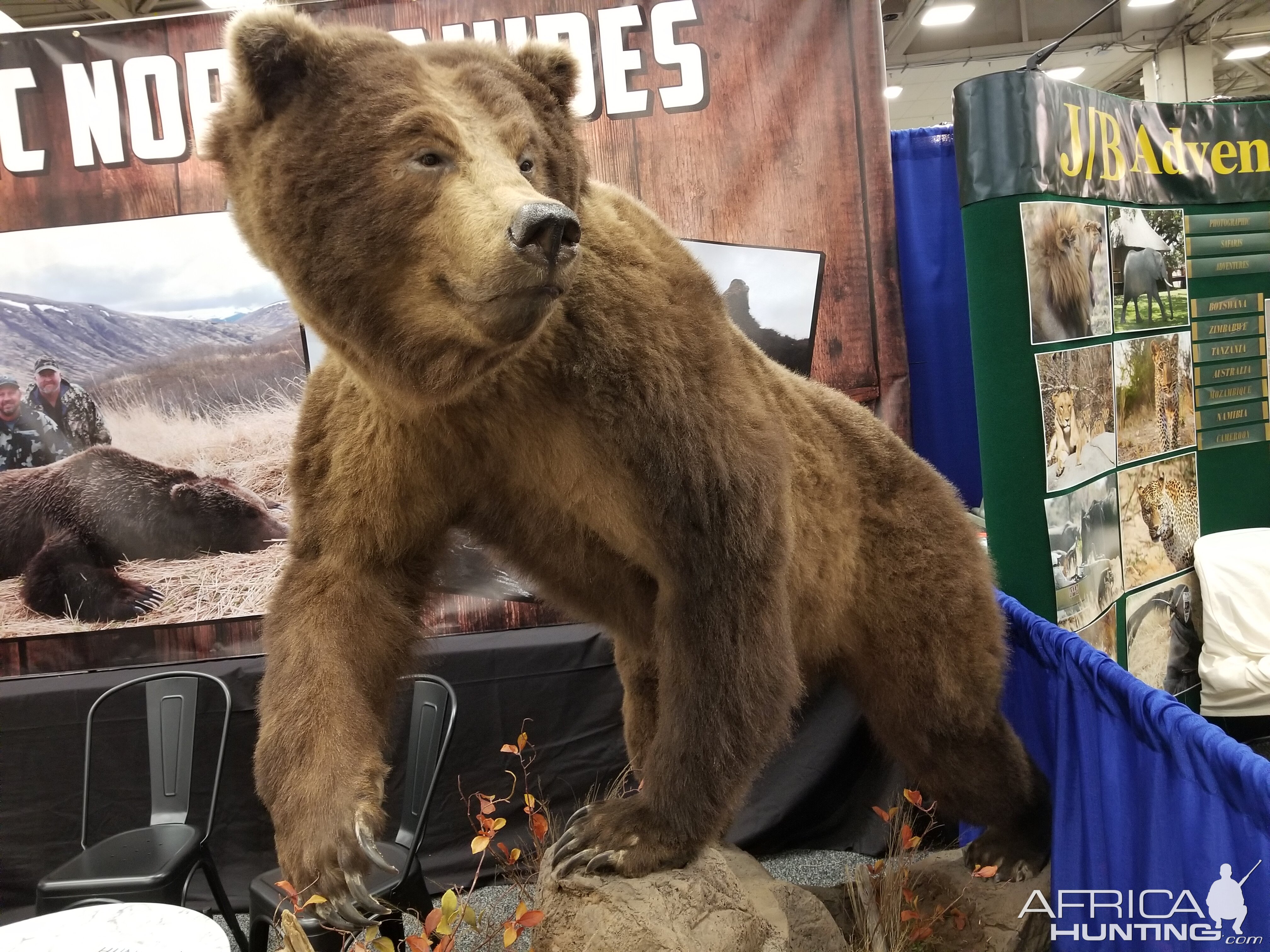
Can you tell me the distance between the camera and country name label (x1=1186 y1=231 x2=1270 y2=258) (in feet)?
9.68

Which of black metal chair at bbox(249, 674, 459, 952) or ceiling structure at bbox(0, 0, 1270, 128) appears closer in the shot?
black metal chair at bbox(249, 674, 459, 952)

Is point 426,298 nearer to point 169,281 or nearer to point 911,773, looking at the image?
point 911,773

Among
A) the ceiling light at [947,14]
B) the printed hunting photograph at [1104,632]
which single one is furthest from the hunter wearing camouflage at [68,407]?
the ceiling light at [947,14]

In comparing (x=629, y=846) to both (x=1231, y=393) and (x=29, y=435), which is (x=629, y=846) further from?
(x=29, y=435)

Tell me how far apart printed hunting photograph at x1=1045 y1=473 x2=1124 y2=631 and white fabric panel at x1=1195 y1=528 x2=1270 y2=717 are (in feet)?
1.73

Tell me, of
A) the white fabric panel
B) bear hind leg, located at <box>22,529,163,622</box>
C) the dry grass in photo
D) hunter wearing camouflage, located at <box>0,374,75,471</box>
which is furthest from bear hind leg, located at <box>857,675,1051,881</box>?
hunter wearing camouflage, located at <box>0,374,75,471</box>

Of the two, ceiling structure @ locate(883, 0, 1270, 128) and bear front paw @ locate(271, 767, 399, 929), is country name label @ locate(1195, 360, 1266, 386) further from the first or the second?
ceiling structure @ locate(883, 0, 1270, 128)

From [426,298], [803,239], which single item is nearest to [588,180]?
[426,298]

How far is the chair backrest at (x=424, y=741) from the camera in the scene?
9.19 feet

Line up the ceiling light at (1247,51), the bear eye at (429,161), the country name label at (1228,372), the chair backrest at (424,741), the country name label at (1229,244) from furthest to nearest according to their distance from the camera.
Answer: the ceiling light at (1247,51) < the country name label at (1228,372) < the country name label at (1229,244) < the chair backrest at (424,741) < the bear eye at (429,161)

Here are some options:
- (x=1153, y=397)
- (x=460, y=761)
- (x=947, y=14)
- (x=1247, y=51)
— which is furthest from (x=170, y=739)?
(x=1247, y=51)

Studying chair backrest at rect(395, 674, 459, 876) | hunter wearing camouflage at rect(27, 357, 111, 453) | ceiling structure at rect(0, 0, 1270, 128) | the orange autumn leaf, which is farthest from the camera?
ceiling structure at rect(0, 0, 1270, 128)

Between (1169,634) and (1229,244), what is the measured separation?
1.35 metres

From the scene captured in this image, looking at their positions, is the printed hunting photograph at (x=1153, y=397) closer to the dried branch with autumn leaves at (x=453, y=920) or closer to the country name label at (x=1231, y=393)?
the country name label at (x=1231, y=393)
